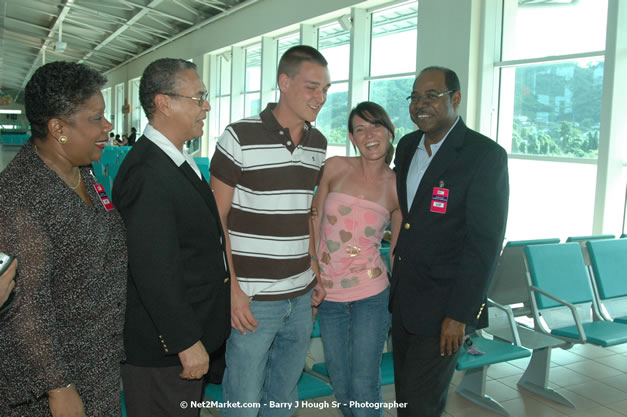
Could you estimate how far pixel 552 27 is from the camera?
19.2 feet

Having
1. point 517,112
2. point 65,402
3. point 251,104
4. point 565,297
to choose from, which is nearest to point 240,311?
point 65,402

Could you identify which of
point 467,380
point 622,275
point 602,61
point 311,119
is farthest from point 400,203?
point 602,61

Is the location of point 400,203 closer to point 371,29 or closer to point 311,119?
point 311,119

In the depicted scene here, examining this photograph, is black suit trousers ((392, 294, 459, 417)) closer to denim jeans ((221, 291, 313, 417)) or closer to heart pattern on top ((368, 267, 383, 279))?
heart pattern on top ((368, 267, 383, 279))

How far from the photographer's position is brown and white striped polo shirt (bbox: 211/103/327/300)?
1798 millimetres

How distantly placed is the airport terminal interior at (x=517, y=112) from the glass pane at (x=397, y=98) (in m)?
0.03

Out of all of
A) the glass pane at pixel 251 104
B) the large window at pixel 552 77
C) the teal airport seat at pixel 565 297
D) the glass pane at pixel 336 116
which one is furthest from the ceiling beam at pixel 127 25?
the teal airport seat at pixel 565 297

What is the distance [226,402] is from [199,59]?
48.0ft

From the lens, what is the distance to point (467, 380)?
325 centimetres

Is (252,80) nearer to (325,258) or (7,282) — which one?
(325,258)

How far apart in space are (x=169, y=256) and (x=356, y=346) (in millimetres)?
955

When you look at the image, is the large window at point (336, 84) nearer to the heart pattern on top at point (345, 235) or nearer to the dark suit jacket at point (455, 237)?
the heart pattern on top at point (345, 235)

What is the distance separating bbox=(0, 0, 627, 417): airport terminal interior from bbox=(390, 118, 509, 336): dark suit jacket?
0.68 metres

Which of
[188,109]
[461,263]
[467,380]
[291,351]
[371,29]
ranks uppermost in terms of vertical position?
[371,29]
